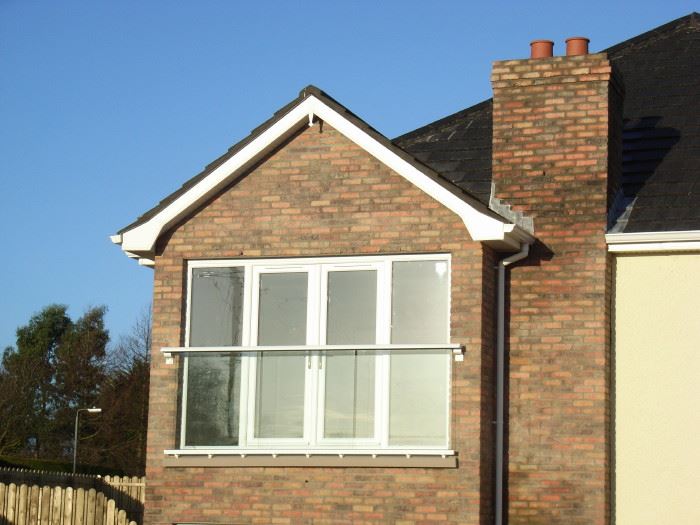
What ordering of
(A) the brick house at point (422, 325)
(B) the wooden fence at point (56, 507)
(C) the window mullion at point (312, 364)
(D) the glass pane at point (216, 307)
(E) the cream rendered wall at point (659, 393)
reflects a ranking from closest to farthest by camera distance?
(E) the cream rendered wall at point (659, 393)
(A) the brick house at point (422, 325)
(C) the window mullion at point (312, 364)
(D) the glass pane at point (216, 307)
(B) the wooden fence at point (56, 507)

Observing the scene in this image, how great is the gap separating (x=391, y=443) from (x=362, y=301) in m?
1.55

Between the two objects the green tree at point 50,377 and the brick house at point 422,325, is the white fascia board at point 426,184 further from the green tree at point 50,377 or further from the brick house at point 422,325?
the green tree at point 50,377

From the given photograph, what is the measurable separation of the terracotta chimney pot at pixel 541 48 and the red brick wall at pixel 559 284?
1.05 ft

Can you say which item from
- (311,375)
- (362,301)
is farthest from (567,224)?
(311,375)

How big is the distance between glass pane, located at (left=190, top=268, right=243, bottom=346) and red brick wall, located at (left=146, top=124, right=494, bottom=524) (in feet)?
0.57

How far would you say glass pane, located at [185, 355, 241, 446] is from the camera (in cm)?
1341

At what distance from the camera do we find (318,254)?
13.5 meters

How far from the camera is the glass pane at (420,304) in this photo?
13.1m

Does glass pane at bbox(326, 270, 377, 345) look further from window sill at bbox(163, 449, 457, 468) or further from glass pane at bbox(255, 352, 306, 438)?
window sill at bbox(163, 449, 457, 468)

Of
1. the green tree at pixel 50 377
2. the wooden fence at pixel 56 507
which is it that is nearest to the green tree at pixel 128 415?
the green tree at pixel 50 377

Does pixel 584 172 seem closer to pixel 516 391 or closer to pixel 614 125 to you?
pixel 614 125

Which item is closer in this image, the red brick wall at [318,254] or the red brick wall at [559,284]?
the red brick wall at [318,254]

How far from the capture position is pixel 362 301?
521 inches

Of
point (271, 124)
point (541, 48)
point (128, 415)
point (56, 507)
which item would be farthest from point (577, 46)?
point (128, 415)
